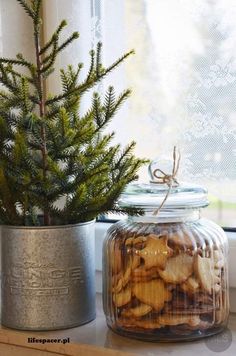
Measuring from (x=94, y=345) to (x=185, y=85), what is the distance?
44 centimetres

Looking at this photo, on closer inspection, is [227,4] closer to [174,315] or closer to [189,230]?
[189,230]

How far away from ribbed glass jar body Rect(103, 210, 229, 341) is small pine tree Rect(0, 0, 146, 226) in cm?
8

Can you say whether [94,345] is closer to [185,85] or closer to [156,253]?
[156,253]

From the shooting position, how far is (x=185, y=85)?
1032 mm

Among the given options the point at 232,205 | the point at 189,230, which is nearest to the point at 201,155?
the point at 232,205

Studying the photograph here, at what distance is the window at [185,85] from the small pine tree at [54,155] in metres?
0.16

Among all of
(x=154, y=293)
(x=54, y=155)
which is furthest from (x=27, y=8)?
(x=154, y=293)

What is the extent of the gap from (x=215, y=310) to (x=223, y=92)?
1.13ft

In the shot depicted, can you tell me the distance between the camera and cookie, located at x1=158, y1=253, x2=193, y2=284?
0.82m

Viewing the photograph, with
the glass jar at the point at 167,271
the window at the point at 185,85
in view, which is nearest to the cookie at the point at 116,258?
the glass jar at the point at 167,271

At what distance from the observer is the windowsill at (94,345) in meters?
0.81

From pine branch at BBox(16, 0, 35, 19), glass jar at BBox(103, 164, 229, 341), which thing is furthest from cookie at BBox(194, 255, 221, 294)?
pine branch at BBox(16, 0, 35, 19)

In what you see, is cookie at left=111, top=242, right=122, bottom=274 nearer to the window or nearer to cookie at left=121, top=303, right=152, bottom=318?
cookie at left=121, top=303, right=152, bottom=318

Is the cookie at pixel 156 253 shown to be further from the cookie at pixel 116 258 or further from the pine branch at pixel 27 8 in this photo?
the pine branch at pixel 27 8
